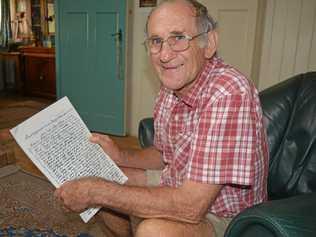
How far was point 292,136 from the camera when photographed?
125 cm

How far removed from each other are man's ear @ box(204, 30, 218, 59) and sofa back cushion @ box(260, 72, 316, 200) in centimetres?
44

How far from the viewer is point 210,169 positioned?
2.68 ft

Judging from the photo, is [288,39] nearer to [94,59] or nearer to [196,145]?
[94,59]

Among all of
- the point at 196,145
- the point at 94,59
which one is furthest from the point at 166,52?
the point at 94,59

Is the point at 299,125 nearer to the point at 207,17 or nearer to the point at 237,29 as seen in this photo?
the point at 207,17

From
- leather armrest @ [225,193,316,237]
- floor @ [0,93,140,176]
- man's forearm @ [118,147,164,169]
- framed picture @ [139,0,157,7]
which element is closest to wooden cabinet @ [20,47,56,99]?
floor @ [0,93,140,176]

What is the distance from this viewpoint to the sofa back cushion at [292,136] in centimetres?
119

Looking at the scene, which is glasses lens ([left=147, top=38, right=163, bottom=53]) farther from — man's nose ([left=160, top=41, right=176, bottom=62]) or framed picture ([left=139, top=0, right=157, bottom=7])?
framed picture ([left=139, top=0, right=157, bottom=7])

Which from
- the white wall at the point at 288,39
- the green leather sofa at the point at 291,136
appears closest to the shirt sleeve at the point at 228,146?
the green leather sofa at the point at 291,136

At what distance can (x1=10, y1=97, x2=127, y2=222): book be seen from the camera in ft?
3.05

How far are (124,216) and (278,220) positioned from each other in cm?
69

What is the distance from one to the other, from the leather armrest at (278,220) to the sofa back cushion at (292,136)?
46 cm

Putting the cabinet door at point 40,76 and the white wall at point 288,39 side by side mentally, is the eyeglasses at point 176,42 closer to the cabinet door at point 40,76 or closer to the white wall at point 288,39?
the white wall at point 288,39

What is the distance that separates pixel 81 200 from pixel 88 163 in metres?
0.16
